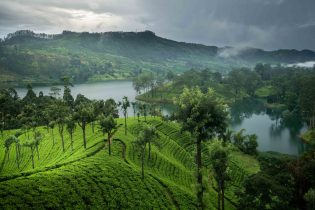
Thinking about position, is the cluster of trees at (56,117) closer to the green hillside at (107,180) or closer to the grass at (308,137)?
the green hillside at (107,180)

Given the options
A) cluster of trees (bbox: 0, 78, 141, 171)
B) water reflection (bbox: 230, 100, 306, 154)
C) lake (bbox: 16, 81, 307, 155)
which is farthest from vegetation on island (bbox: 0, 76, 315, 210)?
water reflection (bbox: 230, 100, 306, 154)

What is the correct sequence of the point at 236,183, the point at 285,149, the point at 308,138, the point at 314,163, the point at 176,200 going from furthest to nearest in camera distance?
the point at 308,138
the point at 285,149
the point at 236,183
the point at 176,200
the point at 314,163

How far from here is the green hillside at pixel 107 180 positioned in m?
40.8

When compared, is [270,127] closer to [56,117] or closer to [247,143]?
[247,143]

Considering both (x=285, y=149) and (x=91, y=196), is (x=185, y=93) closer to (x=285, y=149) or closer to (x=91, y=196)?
(x=91, y=196)

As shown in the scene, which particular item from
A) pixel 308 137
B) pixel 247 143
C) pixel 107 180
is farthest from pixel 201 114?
pixel 308 137

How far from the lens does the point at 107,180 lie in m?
49.6

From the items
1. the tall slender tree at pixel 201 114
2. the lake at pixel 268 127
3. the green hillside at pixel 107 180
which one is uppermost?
the tall slender tree at pixel 201 114

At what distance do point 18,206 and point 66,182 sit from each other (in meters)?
9.15

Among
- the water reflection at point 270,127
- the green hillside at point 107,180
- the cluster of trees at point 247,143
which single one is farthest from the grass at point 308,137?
the green hillside at point 107,180

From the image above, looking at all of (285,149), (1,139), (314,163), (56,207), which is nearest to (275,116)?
(285,149)

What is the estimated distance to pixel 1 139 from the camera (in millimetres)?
97562

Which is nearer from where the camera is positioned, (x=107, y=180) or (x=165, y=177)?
(x=107, y=180)

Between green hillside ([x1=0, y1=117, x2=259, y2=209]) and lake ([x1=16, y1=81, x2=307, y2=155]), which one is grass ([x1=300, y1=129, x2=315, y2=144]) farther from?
green hillside ([x1=0, y1=117, x2=259, y2=209])
